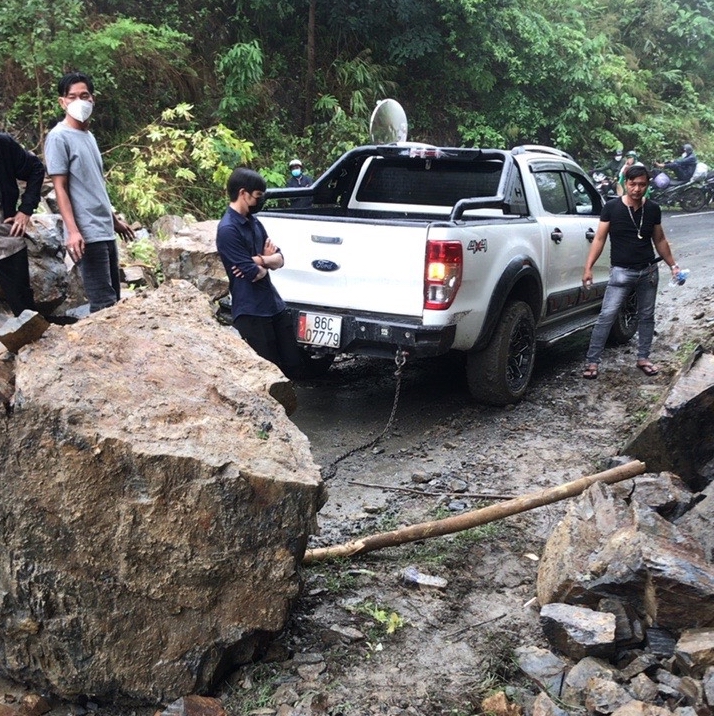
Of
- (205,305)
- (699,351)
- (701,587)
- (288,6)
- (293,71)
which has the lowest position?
(701,587)

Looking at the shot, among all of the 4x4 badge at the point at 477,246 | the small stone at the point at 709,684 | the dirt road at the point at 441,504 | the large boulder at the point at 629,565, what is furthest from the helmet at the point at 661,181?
the small stone at the point at 709,684

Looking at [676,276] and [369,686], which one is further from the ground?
[676,276]

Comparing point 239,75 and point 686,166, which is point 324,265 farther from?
point 686,166

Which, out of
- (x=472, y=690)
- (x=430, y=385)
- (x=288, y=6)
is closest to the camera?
(x=472, y=690)

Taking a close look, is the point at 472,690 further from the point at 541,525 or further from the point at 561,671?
the point at 541,525

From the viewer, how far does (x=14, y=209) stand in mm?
4836

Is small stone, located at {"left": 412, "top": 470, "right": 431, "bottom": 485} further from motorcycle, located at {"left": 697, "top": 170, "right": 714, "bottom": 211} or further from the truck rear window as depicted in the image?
motorcycle, located at {"left": 697, "top": 170, "right": 714, "bottom": 211}

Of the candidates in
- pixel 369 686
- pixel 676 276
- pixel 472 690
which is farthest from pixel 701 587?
pixel 676 276

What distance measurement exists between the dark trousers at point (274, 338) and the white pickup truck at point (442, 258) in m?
0.30

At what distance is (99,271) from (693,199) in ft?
51.6

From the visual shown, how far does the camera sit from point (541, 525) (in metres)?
4.04

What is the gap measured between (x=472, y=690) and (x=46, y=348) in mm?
2030

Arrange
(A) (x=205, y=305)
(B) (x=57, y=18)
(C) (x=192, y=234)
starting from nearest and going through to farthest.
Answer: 1. (A) (x=205, y=305)
2. (C) (x=192, y=234)
3. (B) (x=57, y=18)

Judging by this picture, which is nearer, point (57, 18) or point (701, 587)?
point (701, 587)
